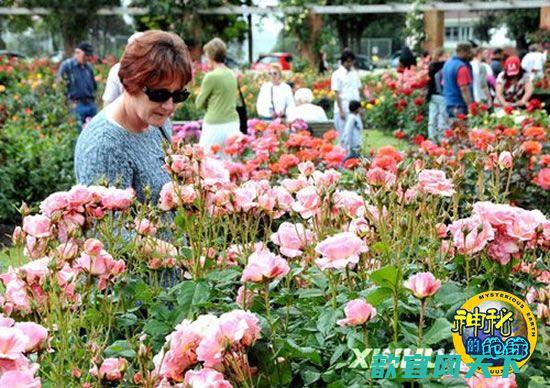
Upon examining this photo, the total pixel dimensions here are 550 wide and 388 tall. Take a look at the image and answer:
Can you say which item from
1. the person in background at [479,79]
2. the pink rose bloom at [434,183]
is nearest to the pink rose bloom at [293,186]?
the pink rose bloom at [434,183]

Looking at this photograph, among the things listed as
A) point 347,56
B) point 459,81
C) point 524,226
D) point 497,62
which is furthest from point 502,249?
point 497,62

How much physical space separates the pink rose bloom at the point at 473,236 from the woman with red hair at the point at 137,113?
1007mm

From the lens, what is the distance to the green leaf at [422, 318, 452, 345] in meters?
1.40

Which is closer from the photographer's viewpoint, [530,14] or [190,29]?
[190,29]

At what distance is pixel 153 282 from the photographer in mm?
1887

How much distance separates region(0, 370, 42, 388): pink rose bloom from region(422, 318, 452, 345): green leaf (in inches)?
23.5

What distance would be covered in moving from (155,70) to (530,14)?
31.7m

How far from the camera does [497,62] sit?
43.8 feet

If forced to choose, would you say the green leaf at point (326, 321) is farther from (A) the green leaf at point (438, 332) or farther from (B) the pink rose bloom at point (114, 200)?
(B) the pink rose bloom at point (114, 200)

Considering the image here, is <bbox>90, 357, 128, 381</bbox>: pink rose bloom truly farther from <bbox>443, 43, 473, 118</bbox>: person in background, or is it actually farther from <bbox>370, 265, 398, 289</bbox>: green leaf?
<bbox>443, 43, 473, 118</bbox>: person in background

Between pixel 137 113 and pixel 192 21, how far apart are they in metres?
19.3

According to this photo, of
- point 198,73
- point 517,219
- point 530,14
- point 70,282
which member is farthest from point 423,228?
point 530,14

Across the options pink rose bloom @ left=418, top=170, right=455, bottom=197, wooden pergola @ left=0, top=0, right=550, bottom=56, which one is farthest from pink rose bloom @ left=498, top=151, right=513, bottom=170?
wooden pergola @ left=0, top=0, right=550, bottom=56

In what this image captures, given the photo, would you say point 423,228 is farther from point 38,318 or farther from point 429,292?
point 38,318
